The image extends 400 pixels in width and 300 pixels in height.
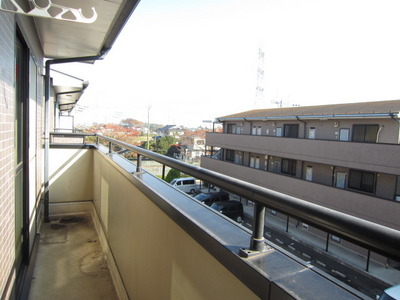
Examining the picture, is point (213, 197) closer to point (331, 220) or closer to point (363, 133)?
point (331, 220)

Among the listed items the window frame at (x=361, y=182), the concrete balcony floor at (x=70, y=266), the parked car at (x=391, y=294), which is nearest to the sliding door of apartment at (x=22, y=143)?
the concrete balcony floor at (x=70, y=266)

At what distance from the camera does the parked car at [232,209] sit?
1264 millimetres

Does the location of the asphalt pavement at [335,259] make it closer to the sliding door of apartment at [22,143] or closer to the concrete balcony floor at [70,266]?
the concrete balcony floor at [70,266]

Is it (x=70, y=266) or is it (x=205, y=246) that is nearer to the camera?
(x=205, y=246)

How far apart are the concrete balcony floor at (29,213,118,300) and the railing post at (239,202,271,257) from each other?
6.94 ft

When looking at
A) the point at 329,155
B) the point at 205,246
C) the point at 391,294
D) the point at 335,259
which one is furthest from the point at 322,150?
the point at 391,294

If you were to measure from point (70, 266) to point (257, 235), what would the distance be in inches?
110

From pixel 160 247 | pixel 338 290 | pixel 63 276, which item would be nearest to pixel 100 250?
pixel 63 276

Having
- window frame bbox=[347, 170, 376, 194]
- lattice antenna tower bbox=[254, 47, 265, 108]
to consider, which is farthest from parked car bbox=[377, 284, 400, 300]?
lattice antenna tower bbox=[254, 47, 265, 108]

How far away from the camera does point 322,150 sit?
10.7m

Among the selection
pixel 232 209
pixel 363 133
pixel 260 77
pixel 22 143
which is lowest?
pixel 232 209

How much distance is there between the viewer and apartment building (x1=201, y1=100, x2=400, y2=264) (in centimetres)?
769

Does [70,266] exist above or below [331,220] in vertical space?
below

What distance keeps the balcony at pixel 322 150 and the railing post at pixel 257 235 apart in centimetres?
823
